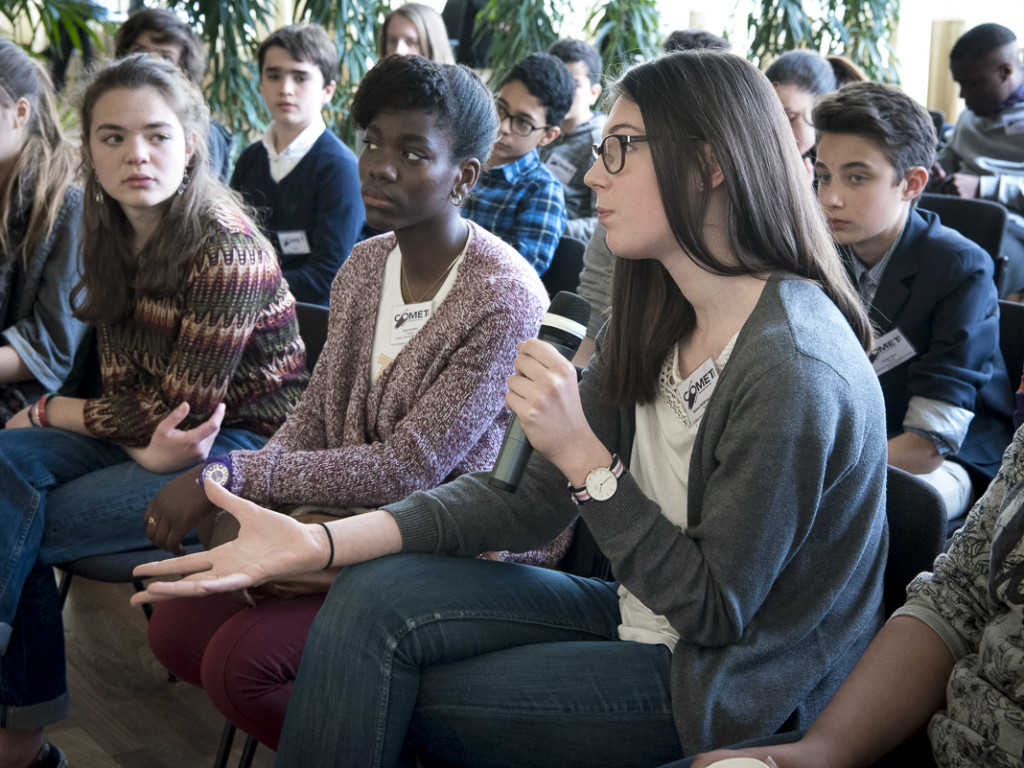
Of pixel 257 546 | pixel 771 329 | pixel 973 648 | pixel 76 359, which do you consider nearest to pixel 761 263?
pixel 771 329

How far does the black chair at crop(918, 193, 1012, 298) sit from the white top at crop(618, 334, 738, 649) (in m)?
1.73

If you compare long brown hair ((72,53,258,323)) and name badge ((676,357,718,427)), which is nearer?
name badge ((676,357,718,427))

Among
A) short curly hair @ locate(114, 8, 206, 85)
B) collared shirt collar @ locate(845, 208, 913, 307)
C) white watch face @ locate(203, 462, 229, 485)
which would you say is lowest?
white watch face @ locate(203, 462, 229, 485)

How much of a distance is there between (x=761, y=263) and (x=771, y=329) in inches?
4.9

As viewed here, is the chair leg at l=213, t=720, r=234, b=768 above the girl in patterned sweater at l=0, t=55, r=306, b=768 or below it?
below

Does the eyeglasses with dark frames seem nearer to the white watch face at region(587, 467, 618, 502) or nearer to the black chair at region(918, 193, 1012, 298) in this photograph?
the black chair at region(918, 193, 1012, 298)

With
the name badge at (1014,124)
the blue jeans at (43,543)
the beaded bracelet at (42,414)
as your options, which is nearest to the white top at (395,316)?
the blue jeans at (43,543)

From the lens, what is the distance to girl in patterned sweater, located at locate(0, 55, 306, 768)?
73.1 inches

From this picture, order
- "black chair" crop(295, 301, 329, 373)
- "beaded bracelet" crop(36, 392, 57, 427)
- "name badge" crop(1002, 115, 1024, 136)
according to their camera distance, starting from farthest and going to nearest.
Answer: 1. "name badge" crop(1002, 115, 1024, 136)
2. "black chair" crop(295, 301, 329, 373)
3. "beaded bracelet" crop(36, 392, 57, 427)

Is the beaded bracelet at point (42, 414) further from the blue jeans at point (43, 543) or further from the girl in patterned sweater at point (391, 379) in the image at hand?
the girl in patterned sweater at point (391, 379)

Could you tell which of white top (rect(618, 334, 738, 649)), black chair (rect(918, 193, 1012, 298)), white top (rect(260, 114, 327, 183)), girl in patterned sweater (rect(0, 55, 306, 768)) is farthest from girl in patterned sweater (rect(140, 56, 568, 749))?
white top (rect(260, 114, 327, 183))

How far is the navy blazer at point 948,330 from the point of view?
76.2 inches

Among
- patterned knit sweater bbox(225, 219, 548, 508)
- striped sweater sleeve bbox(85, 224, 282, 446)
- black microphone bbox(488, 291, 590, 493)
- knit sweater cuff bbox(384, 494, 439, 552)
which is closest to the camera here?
black microphone bbox(488, 291, 590, 493)

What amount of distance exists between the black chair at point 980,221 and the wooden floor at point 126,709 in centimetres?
219
